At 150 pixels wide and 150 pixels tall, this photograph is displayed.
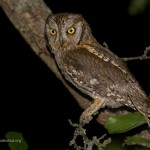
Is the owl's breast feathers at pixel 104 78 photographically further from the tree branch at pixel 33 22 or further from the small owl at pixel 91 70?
the tree branch at pixel 33 22

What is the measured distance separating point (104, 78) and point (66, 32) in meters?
0.55

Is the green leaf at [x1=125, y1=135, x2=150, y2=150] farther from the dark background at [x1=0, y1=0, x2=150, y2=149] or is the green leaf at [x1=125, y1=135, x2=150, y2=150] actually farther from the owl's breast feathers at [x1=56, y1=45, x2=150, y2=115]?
the dark background at [x1=0, y1=0, x2=150, y2=149]

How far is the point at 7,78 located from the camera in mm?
5551

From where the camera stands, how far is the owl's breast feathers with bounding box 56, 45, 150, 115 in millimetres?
3359

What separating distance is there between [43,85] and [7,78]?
0.47 m

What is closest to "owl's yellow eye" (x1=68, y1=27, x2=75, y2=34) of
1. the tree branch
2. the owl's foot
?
the tree branch

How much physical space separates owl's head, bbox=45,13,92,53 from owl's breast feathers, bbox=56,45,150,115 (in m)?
0.19

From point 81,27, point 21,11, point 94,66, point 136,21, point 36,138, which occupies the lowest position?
point 36,138

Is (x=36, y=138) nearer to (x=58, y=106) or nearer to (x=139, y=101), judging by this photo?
(x=58, y=106)

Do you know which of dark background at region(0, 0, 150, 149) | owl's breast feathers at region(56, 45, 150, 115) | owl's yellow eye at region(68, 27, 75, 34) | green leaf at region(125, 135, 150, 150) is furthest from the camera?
dark background at region(0, 0, 150, 149)

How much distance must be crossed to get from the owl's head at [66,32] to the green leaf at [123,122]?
50.1 inches

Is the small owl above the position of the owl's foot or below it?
above

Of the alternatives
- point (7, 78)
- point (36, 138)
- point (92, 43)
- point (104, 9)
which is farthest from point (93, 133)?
point (104, 9)

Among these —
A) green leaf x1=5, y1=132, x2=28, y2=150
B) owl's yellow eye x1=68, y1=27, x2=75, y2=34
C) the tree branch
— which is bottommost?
green leaf x1=5, y1=132, x2=28, y2=150
